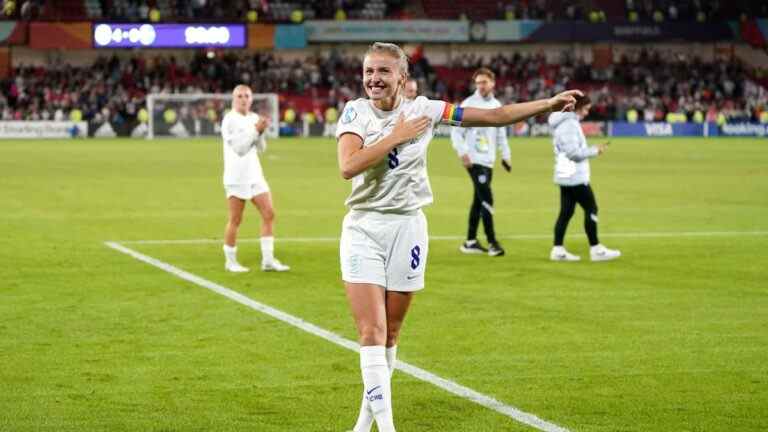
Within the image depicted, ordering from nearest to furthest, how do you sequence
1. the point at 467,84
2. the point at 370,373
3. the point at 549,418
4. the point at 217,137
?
the point at 370,373, the point at 549,418, the point at 217,137, the point at 467,84

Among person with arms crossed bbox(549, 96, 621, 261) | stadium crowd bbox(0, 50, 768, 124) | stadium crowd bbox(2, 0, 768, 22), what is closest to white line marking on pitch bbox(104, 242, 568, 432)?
person with arms crossed bbox(549, 96, 621, 261)

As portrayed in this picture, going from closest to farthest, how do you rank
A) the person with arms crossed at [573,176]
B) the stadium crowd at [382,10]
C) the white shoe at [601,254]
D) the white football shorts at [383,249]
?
the white football shorts at [383,249]
the person with arms crossed at [573,176]
the white shoe at [601,254]
the stadium crowd at [382,10]

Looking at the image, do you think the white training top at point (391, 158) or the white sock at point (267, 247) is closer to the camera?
the white training top at point (391, 158)

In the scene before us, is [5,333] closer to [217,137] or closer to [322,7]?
[217,137]

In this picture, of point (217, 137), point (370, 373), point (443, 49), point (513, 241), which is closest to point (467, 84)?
point (443, 49)

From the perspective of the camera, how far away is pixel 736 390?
341 inches

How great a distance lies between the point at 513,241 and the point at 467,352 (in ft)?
28.4

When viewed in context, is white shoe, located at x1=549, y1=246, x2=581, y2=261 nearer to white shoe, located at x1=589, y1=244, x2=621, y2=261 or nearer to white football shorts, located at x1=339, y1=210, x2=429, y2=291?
white shoe, located at x1=589, y1=244, x2=621, y2=261

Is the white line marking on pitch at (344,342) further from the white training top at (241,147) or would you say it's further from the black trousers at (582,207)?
the black trousers at (582,207)

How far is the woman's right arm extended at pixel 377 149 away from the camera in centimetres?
661

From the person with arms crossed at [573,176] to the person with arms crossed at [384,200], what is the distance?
8693 mm

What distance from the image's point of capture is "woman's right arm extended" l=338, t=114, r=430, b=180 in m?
6.61

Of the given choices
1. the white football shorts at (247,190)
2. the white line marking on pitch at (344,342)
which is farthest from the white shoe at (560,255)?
the white line marking on pitch at (344,342)

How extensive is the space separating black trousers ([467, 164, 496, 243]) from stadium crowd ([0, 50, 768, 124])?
4662cm
